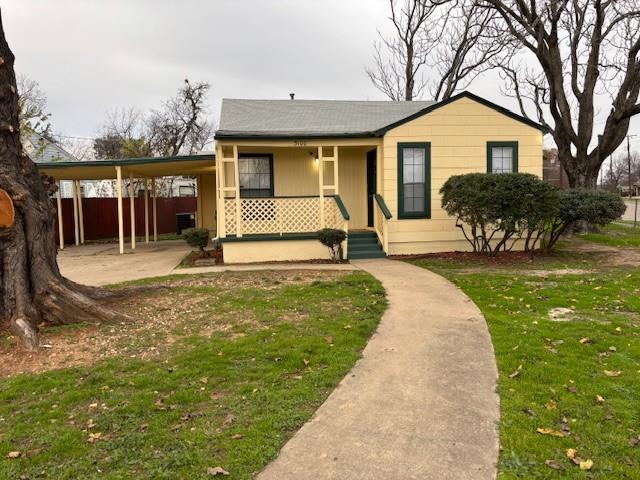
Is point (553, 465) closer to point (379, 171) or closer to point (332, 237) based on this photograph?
point (332, 237)

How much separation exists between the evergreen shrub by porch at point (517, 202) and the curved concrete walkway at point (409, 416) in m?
5.25

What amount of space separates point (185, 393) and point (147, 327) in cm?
218

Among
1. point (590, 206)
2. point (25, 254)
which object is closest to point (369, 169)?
point (590, 206)

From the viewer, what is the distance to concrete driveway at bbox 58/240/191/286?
32.5 ft

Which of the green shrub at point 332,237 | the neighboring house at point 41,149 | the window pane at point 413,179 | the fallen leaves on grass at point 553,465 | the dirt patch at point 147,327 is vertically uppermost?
the neighboring house at point 41,149

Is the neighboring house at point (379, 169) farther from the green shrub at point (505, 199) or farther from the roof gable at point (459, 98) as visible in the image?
the green shrub at point (505, 199)

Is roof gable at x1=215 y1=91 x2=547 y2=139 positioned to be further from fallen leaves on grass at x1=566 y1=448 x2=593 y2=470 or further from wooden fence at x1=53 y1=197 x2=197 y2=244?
fallen leaves on grass at x1=566 y1=448 x2=593 y2=470

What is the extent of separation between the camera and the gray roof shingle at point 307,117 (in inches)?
471

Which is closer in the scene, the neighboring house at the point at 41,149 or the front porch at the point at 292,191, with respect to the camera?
the front porch at the point at 292,191

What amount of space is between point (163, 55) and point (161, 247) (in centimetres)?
1854

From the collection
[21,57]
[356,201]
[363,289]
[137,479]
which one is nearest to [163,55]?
[21,57]

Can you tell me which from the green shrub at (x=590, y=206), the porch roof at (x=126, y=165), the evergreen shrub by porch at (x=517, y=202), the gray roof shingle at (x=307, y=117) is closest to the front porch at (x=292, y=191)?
the gray roof shingle at (x=307, y=117)

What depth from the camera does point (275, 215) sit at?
1173cm

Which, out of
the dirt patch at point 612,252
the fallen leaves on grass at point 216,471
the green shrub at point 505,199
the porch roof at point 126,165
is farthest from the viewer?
the porch roof at point 126,165
